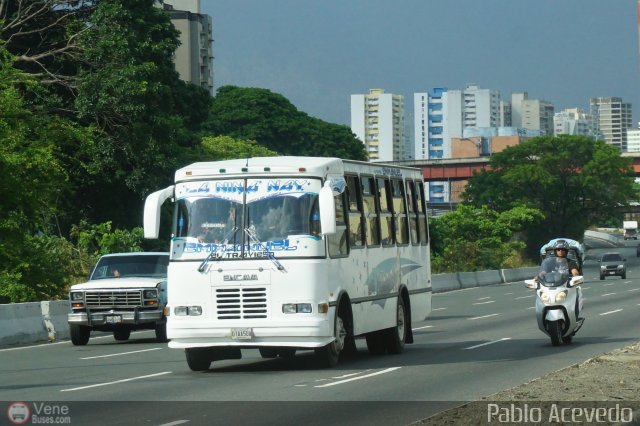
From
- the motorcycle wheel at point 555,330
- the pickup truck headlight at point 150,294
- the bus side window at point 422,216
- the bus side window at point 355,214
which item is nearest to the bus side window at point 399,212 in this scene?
the bus side window at point 422,216

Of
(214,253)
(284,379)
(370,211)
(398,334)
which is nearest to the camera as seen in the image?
(284,379)

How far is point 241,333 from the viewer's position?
17781 millimetres

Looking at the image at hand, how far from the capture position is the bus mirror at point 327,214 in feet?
57.6

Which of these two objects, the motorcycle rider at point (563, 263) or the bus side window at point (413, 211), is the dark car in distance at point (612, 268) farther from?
the bus side window at point (413, 211)

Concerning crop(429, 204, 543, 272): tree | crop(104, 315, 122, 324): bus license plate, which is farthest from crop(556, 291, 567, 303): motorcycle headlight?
crop(429, 204, 543, 272): tree

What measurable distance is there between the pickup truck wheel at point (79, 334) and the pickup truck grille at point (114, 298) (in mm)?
535

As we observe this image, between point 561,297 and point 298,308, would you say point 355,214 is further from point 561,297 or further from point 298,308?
point 561,297

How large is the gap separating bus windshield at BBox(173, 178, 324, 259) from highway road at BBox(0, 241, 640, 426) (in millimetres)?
1710

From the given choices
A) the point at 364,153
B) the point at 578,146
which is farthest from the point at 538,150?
the point at 364,153

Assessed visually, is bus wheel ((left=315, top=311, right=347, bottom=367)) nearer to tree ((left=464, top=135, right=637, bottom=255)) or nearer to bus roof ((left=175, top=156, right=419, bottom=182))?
bus roof ((left=175, top=156, right=419, bottom=182))

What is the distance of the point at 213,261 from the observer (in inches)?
714

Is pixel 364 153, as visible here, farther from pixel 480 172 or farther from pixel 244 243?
pixel 244 243

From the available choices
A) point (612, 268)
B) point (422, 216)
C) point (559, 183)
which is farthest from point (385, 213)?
point (559, 183)

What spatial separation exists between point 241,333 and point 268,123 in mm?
85761
